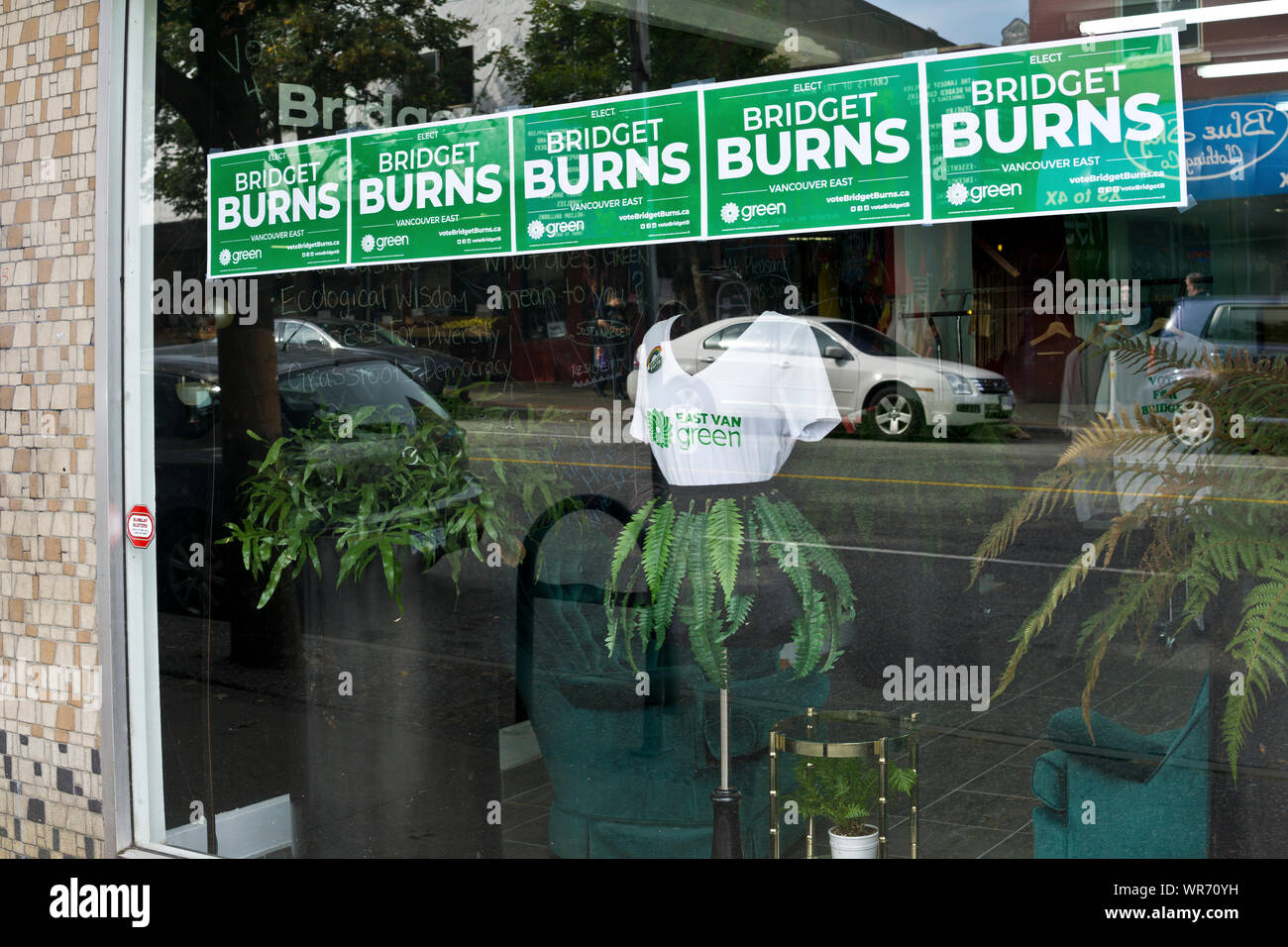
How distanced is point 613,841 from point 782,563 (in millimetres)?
908

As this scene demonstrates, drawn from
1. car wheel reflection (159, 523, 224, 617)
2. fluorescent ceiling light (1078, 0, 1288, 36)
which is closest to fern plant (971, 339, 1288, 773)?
fluorescent ceiling light (1078, 0, 1288, 36)

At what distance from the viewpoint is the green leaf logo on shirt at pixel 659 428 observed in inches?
150

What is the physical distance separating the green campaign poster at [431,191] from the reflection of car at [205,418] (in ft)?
1.26

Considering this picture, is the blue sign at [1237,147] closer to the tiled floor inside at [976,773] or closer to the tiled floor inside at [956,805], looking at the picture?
the tiled floor inside at [976,773]

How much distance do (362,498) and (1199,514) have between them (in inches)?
91.7

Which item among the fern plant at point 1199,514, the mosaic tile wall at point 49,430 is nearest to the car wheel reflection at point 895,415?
the fern plant at point 1199,514

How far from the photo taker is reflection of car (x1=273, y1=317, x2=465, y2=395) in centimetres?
400

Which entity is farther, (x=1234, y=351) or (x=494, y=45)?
(x=494, y=45)

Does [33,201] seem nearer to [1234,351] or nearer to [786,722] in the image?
[786,722]

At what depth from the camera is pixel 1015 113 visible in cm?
303

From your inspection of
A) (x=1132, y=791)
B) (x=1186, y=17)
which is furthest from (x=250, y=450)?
(x=1186, y=17)

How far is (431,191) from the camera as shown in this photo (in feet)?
12.5

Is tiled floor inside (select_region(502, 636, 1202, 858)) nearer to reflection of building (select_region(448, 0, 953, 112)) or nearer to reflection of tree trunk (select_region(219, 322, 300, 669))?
reflection of tree trunk (select_region(219, 322, 300, 669))
